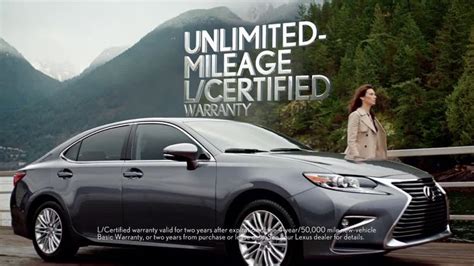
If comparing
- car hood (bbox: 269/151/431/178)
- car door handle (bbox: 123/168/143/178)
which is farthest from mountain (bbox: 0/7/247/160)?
car hood (bbox: 269/151/431/178)

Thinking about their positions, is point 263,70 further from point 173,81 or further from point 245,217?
point 245,217

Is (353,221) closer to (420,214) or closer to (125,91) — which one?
(420,214)

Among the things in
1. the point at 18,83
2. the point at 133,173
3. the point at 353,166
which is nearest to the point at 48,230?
the point at 133,173

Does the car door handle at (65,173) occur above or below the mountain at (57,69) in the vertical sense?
below

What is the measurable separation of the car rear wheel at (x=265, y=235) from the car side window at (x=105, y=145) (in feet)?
5.24

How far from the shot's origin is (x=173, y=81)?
19.7 meters

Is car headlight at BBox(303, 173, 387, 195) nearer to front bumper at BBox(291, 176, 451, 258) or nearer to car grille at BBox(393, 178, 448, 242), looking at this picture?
front bumper at BBox(291, 176, 451, 258)

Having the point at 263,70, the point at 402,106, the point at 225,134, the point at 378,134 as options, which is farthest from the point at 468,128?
the point at 225,134

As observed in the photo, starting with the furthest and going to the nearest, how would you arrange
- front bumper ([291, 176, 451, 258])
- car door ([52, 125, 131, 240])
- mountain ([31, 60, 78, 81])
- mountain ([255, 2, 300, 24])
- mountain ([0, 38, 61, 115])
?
mountain ([0, 38, 61, 115])
mountain ([31, 60, 78, 81])
mountain ([255, 2, 300, 24])
car door ([52, 125, 131, 240])
front bumper ([291, 176, 451, 258])

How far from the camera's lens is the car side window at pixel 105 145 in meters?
6.84

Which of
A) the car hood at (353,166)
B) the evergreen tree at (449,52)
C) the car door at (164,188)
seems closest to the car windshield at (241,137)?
the car door at (164,188)

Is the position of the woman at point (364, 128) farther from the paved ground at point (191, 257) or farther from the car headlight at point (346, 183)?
the car headlight at point (346, 183)

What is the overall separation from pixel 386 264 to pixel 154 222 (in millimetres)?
1941

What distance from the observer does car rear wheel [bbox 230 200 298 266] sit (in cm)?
551
